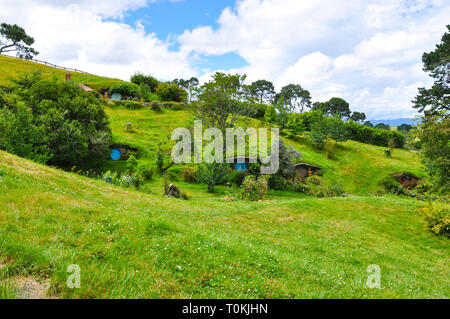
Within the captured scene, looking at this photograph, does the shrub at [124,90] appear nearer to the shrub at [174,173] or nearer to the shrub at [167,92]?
the shrub at [167,92]

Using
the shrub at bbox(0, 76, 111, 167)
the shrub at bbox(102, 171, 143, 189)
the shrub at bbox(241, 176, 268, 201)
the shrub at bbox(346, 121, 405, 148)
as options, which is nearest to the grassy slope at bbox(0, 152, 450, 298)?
the shrub at bbox(102, 171, 143, 189)

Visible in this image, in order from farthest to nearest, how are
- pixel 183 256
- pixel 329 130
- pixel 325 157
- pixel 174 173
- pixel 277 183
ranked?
pixel 329 130, pixel 325 157, pixel 277 183, pixel 174 173, pixel 183 256

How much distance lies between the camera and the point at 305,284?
4.02 metres

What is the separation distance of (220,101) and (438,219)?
26.2m

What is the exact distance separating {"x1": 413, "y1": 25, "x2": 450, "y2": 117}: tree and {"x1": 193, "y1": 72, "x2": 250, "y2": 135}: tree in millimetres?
24031

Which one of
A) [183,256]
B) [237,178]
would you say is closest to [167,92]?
[237,178]

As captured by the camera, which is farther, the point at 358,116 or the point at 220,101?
the point at 358,116

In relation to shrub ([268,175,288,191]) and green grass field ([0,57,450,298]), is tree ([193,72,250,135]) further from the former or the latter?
green grass field ([0,57,450,298])

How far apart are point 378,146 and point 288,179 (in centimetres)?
3826

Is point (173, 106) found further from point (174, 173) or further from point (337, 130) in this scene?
point (337, 130)

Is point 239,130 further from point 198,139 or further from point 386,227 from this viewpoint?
point 386,227

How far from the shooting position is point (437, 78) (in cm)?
3288

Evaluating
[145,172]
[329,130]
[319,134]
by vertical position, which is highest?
[329,130]

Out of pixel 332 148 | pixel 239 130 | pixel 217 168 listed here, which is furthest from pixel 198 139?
pixel 332 148
